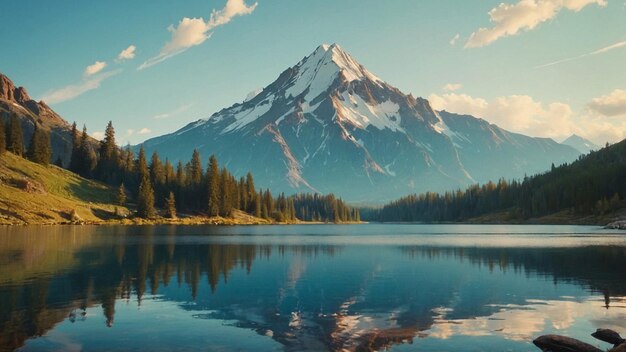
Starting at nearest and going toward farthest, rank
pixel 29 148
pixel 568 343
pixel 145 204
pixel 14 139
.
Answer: pixel 568 343
pixel 145 204
pixel 14 139
pixel 29 148

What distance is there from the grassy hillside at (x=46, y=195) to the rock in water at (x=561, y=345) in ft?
459

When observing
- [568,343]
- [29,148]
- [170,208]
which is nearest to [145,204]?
[170,208]

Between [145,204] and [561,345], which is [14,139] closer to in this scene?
[145,204]

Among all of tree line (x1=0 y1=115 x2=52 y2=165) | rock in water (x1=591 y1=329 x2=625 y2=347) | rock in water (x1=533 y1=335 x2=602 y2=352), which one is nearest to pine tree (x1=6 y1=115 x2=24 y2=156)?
tree line (x1=0 y1=115 x2=52 y2=165)

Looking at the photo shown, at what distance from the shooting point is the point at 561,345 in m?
23.3

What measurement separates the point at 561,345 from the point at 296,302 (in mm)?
18258

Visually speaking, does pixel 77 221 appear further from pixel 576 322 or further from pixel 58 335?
pixel 576 322

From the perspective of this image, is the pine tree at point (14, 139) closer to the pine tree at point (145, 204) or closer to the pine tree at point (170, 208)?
the pine tree at point (145, 204)

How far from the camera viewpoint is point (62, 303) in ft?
110

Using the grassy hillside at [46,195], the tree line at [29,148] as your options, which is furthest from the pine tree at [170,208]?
the tree line at [29,148]

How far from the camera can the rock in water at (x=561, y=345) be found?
22609mm

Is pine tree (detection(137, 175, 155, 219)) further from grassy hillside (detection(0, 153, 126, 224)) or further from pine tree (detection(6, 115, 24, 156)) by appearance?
pine tree (detection(6, 115, 24, 156))

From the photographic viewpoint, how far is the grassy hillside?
138837 millimetres

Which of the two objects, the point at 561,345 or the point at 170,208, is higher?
the point at 170,208
